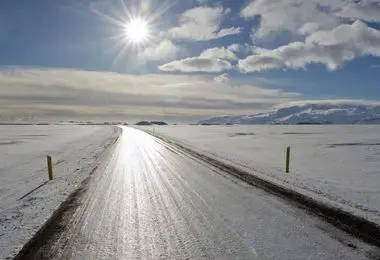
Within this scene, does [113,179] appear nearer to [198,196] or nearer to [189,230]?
[198,196]

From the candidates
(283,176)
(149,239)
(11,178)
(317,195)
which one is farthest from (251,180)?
(11,178)

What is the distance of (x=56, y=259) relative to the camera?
5.02 meters

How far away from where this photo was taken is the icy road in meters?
5.24

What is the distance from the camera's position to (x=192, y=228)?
6406 mm

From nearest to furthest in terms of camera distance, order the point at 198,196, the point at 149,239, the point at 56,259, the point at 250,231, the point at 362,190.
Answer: the point at 56,259, the point at 149,239, the point at 250,231, the point at 198,196, the point at 362,190

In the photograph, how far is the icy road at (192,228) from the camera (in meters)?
5.24

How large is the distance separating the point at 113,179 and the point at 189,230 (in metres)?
6.63

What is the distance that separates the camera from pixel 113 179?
40.5 ft

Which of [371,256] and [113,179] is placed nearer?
[371,256]

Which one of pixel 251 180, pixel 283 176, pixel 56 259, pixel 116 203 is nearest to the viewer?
pixel 56 259

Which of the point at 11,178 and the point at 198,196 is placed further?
the point at 11,178

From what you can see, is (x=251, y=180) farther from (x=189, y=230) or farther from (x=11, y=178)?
(x=11, y=178)

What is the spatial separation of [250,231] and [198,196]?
10.5 feet

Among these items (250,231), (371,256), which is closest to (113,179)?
(250,231)
